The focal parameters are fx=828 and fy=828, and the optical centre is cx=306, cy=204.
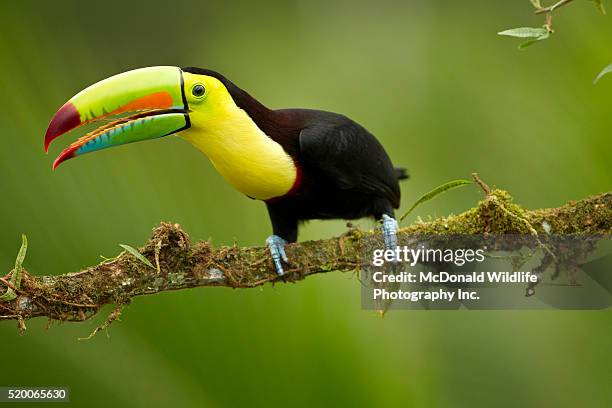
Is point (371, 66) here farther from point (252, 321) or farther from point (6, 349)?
point (6, 349)

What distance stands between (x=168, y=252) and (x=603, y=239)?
1273mm

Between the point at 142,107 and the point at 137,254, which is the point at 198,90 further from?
the point at 137,254

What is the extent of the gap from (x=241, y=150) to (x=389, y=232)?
0.57 metres

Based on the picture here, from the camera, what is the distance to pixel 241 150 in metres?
2.77

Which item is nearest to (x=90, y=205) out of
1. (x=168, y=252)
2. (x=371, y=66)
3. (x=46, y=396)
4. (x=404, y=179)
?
(x=168, y=252)

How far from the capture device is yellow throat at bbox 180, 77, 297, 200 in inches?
108

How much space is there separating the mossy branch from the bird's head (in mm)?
414

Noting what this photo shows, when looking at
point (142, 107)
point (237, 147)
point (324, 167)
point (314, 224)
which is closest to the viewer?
point (142, 107)

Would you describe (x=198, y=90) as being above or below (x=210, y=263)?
above

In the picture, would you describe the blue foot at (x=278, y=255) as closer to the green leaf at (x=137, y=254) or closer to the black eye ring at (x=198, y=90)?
the green leaf at (x=137, y=254)

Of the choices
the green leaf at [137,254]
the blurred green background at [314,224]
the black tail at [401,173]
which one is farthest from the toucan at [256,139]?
the green leaf at [137,254]

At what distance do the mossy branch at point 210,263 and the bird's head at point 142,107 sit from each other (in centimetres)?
41

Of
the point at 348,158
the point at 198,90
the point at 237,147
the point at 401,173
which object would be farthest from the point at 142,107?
the point at 401,173

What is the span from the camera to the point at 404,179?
11.6 ft
